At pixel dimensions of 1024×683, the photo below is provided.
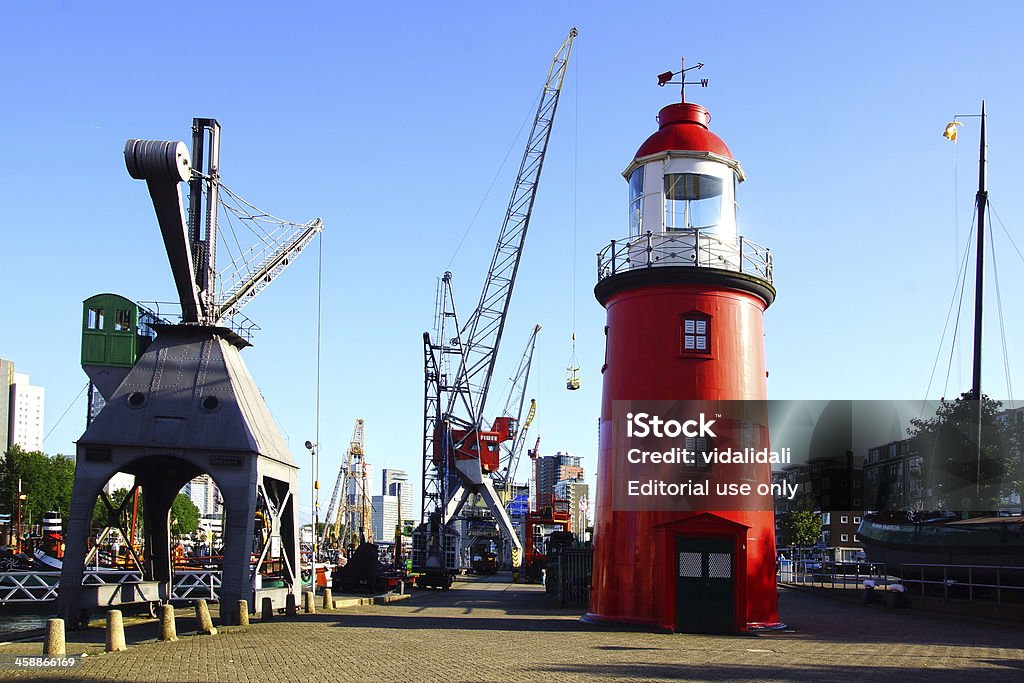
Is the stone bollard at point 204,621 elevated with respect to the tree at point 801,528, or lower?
elevated

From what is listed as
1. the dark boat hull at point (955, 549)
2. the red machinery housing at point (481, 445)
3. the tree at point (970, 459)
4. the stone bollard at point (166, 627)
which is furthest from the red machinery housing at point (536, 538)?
the stone bollard at point (166, 627)

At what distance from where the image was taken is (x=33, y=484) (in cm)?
9994

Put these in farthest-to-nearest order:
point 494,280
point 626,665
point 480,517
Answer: point 480,517
point 494,280
point 626,665

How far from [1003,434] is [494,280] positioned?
40699mm

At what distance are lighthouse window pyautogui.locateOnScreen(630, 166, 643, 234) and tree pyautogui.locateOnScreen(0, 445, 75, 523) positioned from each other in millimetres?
86051

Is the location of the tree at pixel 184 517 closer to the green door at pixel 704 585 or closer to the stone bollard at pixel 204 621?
the stone bollard at pixel 204 621

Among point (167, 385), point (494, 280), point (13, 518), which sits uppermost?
point (494, 280)

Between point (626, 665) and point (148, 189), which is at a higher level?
point (148, 189)

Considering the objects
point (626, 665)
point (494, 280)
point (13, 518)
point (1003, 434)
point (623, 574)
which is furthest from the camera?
point (13, 518)

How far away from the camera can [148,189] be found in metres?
31.9

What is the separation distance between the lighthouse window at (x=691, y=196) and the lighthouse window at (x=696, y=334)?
2.99 meters

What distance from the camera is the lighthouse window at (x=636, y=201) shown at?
28.1 m

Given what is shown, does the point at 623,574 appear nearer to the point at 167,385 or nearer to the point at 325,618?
the point at 325,618

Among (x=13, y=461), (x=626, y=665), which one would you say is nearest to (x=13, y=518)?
(x=13, y=461)
